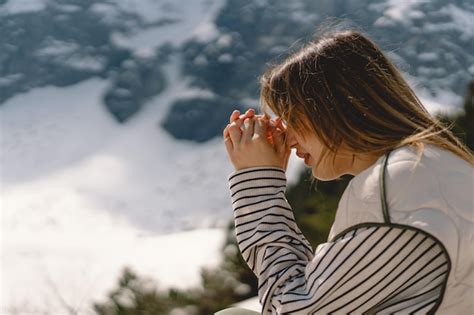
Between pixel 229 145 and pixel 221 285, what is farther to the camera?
pixel 221 285

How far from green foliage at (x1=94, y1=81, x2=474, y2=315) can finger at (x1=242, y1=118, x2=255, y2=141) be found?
118cm

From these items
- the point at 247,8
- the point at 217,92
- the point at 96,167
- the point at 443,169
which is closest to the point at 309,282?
the point at 443,169

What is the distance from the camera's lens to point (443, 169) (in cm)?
89

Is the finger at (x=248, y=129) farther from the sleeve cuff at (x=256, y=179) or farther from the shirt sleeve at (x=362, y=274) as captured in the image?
the shirt sleeve at (x=362, y=274)

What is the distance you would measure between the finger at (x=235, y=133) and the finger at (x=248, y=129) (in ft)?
0.03

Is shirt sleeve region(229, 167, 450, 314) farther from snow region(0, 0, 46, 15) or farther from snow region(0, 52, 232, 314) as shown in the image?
snow region(0, 0, 46, 15)

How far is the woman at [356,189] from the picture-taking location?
85 centimetres

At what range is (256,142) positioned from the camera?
1079 mm

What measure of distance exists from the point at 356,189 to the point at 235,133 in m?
0.28

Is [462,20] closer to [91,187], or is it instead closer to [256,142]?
[91,187]

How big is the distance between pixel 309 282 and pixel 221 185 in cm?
1096

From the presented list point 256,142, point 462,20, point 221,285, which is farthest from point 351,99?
point 462,20

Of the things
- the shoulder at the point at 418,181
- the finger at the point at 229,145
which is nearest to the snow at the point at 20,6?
the finger at the point at 229,145

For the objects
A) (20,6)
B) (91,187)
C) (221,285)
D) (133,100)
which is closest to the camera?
(221,285)
